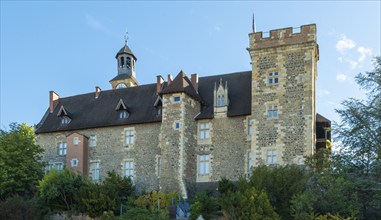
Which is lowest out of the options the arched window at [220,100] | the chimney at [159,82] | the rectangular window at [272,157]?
the rectangular window at [272,157]

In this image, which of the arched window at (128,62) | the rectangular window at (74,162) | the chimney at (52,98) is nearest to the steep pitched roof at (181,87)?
the rectangular window at (74,162)

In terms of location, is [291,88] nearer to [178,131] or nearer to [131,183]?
[178,131]

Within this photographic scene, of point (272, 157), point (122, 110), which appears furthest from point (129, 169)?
point (272, 157)

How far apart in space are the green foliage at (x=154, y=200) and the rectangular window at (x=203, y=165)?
11.4ft

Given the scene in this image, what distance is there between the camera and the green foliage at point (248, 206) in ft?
97.1

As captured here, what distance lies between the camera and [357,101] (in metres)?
34.1

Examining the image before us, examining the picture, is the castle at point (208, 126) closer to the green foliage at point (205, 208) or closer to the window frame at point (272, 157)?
the window frame at point (272, 157)

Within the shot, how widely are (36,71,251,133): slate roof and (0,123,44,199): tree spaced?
400 cm

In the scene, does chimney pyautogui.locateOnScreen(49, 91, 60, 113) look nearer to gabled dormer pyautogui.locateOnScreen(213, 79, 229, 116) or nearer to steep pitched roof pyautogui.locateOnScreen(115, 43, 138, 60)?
steep pitched roof pyautogui.locateOnScreen(115, 43, 138, 60)

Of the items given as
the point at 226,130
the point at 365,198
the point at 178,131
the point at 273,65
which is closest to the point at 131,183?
the point at 178,131

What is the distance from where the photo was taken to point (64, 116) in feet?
154

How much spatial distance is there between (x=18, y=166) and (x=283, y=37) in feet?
66.4

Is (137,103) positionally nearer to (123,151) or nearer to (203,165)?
(123,151)

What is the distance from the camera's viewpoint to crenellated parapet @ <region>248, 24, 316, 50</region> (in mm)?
39469
